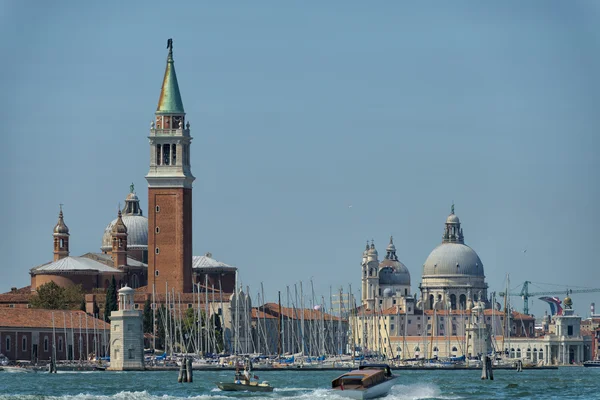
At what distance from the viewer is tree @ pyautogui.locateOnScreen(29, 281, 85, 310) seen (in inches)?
5679

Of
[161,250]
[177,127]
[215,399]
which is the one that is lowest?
[215,399]

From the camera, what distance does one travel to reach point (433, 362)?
160m

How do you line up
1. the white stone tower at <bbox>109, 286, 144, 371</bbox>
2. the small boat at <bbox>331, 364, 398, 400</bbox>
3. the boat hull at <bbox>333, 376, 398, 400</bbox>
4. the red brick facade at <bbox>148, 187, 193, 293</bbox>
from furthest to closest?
the red brick facade at <bbox>148, 187, 193, 293</bbox>, the white stone tower at <bbox>109, 286, 144, 371</bbox>, the small boat at <bbox>331, 364, 398, 400</bbox>, the boat hull at <bbox>333, 376, 398, 400</bbox>

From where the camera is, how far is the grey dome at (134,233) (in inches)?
6521

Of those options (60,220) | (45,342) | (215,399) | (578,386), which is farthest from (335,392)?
(60,220)

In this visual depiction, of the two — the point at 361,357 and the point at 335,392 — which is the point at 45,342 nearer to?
the point at 361,357

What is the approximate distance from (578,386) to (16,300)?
67870mm

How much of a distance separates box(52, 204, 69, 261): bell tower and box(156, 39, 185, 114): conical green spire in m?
19.7

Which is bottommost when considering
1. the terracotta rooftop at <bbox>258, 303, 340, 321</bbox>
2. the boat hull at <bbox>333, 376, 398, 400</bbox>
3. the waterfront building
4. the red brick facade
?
the boat hull at <bbox>333, 376, 398, 400</bbox>

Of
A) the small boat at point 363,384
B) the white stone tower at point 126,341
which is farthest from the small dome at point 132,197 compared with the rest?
the small boat at point 363,384

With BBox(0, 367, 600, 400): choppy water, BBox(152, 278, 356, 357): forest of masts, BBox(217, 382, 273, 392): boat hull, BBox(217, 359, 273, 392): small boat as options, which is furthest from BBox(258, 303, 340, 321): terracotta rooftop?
BBox(217, 382, 273, 392): boat hull

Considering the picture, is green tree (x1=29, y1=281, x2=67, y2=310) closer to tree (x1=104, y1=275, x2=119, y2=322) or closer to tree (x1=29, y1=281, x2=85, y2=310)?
tree (x1=29, y1=281, x2=85, y2=310)

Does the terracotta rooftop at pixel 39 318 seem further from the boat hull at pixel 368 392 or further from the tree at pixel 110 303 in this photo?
the boat hull at pixel 368 392

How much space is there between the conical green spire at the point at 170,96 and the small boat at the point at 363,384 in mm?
77040
